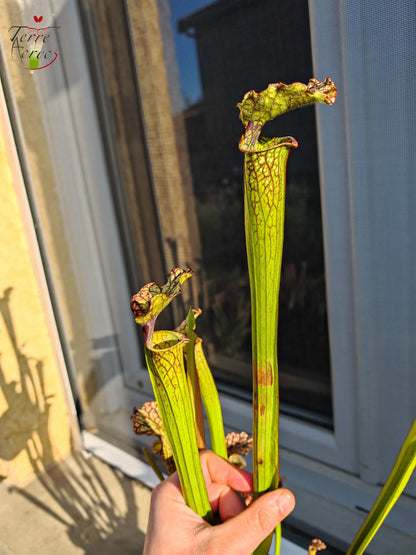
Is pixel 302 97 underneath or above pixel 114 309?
above

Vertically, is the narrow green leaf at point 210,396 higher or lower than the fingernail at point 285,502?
higher

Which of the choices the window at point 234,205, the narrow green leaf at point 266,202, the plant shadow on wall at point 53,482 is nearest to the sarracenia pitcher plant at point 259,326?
the narrow green leaf at point 266,202

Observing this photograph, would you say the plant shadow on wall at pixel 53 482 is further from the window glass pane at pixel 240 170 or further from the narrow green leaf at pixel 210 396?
the narrow green leaf at pixel 210 396

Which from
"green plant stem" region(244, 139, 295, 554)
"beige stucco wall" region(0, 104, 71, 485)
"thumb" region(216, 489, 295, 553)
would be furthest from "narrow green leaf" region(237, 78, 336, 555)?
"beige stucco wall" region(0, 104, 71, 485)

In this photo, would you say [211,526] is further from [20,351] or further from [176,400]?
[20,351]

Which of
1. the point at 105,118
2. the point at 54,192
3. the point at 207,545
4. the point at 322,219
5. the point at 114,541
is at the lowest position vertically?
the point at 114,541

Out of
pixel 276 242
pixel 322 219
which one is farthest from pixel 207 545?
pixel 322 219

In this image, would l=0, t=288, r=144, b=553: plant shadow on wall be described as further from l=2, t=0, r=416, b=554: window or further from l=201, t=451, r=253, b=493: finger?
l=201, t=451, r=253, b=493: finger

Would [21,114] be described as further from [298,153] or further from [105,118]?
[298,153]
